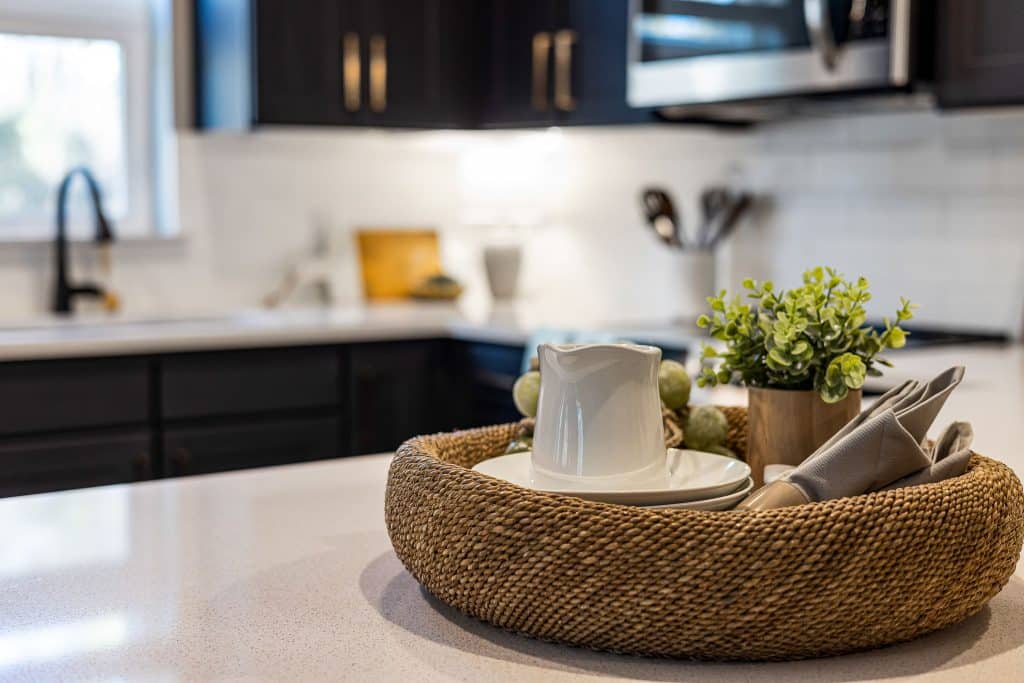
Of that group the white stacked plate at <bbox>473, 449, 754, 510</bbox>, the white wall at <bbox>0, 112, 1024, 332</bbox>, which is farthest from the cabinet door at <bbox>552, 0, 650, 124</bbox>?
the white stacked plate at <bbox>473, 449, 754, 510</bbox>

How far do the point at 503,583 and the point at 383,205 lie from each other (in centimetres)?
338

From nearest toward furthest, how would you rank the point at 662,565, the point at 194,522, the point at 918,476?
the point at 662,565 → the point at 918,476 → the point at 194,522

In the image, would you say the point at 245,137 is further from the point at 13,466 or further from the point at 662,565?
the point at 662,565

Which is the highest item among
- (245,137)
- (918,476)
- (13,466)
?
(245,137)

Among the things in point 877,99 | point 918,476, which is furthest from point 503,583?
point 877,99

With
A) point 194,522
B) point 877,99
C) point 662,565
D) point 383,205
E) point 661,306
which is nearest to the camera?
point 662,565

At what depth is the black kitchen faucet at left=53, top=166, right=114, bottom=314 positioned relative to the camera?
3.52 metres

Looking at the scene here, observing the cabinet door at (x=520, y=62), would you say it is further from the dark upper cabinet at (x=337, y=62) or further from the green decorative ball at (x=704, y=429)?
the green decorative ball at (x=704, y=429)

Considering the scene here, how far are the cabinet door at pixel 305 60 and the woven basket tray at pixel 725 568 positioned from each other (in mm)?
2782

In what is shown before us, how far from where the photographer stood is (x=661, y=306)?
385 cm

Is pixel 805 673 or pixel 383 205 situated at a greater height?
pixel 383 205

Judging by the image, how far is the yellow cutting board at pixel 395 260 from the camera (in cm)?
409

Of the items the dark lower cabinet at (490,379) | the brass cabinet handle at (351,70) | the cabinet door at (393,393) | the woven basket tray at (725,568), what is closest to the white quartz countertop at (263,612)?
the woven basket tray at (725,568)

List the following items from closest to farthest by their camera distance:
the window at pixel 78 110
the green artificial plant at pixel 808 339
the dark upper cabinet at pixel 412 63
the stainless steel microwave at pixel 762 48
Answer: the green artificial plant at pixel 808 339, the stainless steel microwave at pixel 762 48, the dark upper cabinet at pixel 412 63, the window at pixel 78 110
